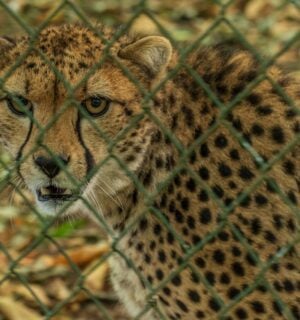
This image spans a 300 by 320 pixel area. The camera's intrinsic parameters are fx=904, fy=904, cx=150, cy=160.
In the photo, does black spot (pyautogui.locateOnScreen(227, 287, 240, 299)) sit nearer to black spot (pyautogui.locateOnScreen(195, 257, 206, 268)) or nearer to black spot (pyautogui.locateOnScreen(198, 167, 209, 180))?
black spot (pyautogui.locateOnScreen(195, 257, 206, 268))

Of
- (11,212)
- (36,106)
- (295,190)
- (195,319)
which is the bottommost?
(195,319)

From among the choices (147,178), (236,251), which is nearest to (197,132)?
(147,178)

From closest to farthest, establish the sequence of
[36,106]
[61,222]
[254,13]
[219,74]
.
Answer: [36,106] < [219,74] < [61,222] < [254,13]

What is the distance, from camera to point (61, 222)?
5180 millimetres

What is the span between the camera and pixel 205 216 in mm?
3676

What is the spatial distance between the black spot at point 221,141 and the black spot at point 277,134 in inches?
7.7

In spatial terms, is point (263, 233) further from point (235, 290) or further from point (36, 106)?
point (36, 106)

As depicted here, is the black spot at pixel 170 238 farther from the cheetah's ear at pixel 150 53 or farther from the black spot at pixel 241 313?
the cheetah's ear at pixel 150 53

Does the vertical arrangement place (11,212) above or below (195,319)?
above

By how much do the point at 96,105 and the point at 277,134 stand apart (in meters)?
0.75

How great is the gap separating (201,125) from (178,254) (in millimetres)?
546

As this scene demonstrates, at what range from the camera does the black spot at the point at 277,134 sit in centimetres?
371

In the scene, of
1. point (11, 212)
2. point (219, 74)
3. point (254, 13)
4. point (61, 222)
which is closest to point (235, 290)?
point (219, 74)

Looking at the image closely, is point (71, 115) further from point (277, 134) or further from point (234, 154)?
point (277, 134)
